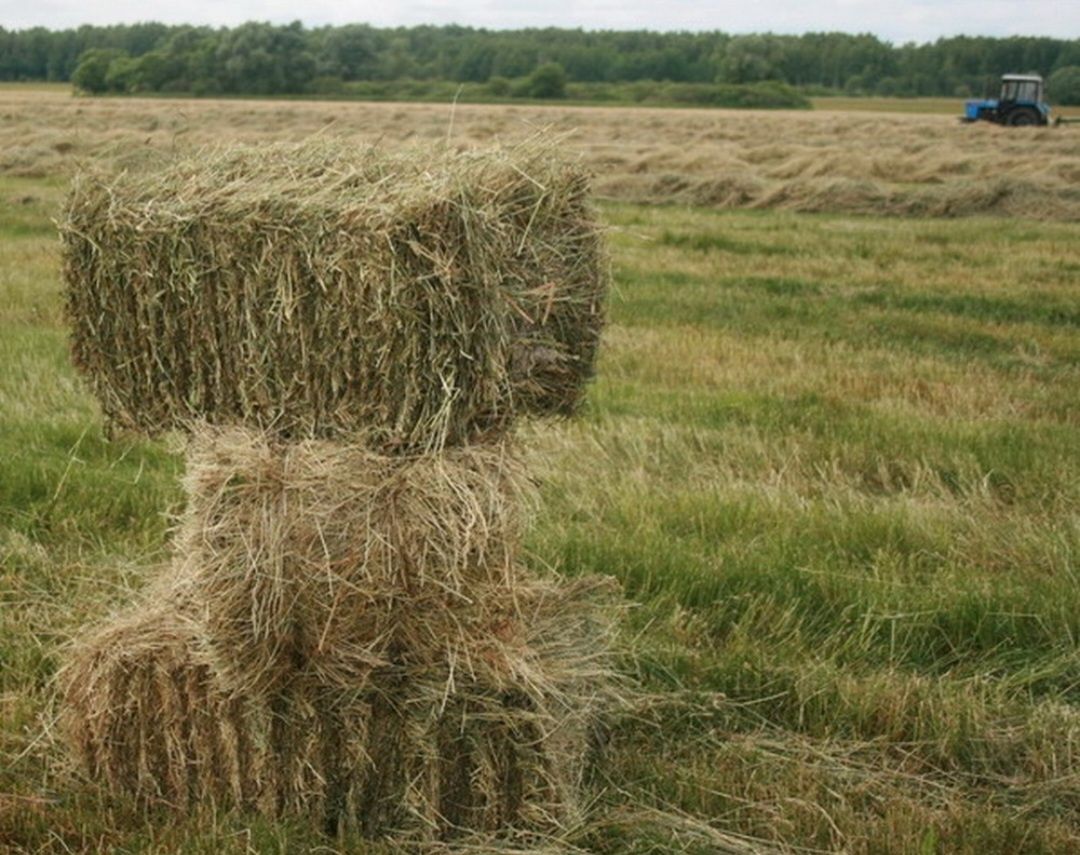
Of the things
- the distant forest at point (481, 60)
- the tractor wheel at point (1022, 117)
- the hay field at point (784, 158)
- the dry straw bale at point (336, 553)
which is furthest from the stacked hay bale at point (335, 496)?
the distant forest at point (481, 60)

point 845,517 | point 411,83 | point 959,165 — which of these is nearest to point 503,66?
point 411,83

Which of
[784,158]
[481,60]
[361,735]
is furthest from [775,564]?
[481,60]

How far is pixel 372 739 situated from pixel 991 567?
296cm

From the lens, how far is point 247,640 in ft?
12.2

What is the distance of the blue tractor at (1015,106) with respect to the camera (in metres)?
45.1

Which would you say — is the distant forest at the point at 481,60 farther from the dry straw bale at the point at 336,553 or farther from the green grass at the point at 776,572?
the dry straw bale at the point at 336,553

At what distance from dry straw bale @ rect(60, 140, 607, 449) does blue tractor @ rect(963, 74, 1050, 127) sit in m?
44.4

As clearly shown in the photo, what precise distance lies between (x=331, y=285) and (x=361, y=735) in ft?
4.00

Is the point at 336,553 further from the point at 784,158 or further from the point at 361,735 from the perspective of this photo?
the point at 784,158

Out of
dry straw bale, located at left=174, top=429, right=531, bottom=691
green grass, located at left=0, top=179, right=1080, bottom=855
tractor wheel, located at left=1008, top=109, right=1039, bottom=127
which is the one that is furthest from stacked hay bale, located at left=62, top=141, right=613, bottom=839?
tractor wheel, located at left=1008, top=109, right=1039, bottom=127

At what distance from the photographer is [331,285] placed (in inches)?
145

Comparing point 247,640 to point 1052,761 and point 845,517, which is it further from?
point 845,517

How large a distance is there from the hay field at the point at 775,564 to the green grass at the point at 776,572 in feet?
0.04

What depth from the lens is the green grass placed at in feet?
13.1
